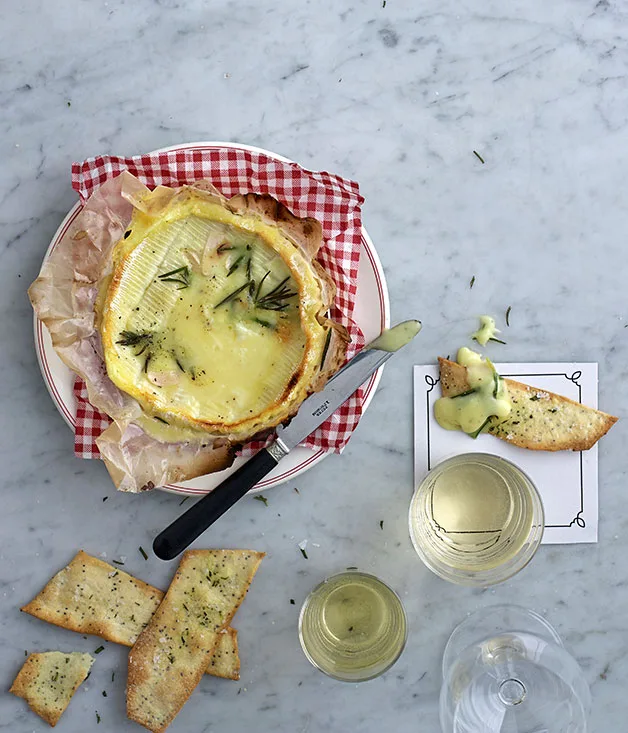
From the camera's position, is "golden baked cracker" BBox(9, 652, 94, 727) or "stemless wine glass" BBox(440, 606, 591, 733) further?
"golden baked cracker" BBox(9, 652, 94, 727)

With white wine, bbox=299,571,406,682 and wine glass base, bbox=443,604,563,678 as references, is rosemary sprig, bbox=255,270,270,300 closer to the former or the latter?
white wine, bbox=299,571,406,682

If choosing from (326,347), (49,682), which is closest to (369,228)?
(326,347)

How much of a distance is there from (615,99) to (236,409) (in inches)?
38.7

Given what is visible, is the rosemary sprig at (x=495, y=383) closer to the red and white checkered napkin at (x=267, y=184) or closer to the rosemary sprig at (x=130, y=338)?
the red and white checkered napkin at (x=267, y=184)

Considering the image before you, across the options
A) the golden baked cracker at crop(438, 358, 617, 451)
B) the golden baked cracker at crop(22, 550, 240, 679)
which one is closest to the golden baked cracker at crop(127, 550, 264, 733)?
the golden baked cracker at crop(22, 550, 240, 679)

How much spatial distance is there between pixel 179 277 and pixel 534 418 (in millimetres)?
742

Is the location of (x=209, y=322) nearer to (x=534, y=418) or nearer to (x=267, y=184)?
(x=267, y=184)

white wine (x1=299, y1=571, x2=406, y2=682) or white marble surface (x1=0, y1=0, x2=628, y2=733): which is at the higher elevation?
white marble surface (x1=0, y1=0, x2=628, y2=733)

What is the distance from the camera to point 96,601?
5.06 ft

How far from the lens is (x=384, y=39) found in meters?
1.52

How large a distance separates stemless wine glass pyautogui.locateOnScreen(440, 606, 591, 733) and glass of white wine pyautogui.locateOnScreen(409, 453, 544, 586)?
0.13 m

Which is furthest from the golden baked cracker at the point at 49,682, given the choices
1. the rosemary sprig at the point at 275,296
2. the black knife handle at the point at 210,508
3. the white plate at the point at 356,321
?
the rosemary sprig at the point at 275,296

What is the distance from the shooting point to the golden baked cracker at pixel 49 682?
155cm

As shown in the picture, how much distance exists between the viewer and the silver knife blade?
1382mm
